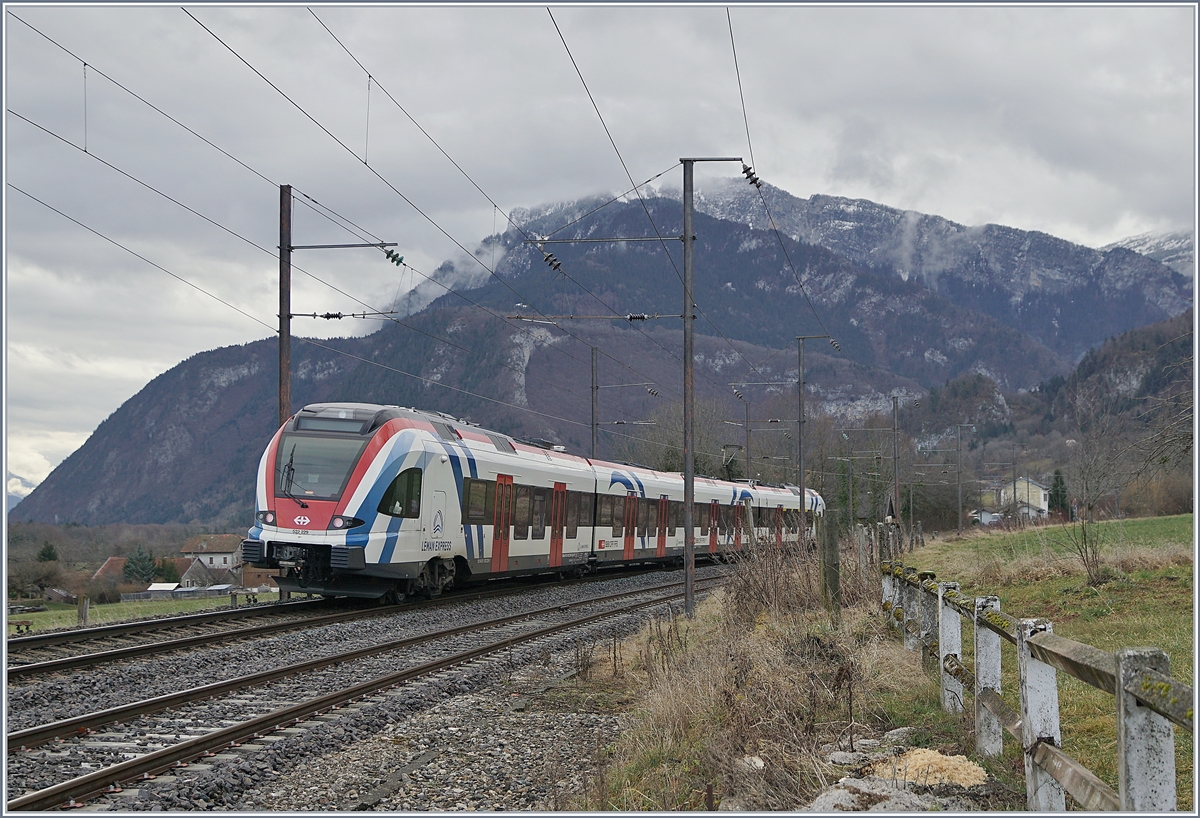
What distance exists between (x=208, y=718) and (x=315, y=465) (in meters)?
8.97

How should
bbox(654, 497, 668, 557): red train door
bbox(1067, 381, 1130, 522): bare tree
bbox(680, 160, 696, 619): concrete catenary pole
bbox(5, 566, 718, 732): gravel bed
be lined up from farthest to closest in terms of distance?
bbox(654, 497, 668, 557): red train door, bbox(680, 160, 696, 619): concrete catenary pole, bbox(1067, 381, 1130, 522): bare tree, bbox(5, 566, 718, 732): gravel bed

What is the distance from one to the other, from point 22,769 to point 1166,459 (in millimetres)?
11116

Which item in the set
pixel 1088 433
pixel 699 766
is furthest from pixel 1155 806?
pixel 1088 433

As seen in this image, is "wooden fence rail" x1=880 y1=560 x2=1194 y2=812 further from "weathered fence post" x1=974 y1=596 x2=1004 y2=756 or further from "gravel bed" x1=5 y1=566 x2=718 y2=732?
"gravel bed" x1=5 y1=566 x2=718 y2=732

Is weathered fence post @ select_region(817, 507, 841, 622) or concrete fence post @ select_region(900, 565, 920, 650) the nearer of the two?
concrete fence post @ select_region(900, 565, 920, 650)

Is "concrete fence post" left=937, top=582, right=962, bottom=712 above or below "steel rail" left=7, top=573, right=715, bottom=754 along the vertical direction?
above

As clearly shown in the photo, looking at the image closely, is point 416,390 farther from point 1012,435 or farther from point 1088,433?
point 1088,433

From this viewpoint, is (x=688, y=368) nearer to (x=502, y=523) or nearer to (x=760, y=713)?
(x=502, y=523)

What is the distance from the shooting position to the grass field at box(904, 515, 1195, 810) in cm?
659

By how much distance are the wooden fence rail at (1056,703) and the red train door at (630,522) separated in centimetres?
2338

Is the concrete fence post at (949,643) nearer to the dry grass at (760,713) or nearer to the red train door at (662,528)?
the dry grass at (760,713)

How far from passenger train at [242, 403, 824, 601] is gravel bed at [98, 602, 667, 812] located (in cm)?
688

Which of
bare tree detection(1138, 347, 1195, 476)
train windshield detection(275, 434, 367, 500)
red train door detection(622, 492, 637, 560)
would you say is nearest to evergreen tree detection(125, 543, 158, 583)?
red train door detection(622, 492, 637, 560)

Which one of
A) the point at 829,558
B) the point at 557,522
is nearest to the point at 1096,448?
the point at 829,558
